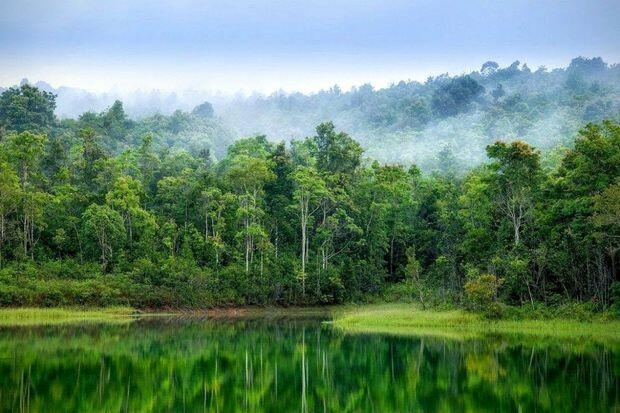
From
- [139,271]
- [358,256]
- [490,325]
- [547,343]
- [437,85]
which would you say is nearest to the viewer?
[547,343]

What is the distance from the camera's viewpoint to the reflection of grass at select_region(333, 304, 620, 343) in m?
32.4

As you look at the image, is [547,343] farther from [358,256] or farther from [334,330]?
[358,256]

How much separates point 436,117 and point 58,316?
291ft

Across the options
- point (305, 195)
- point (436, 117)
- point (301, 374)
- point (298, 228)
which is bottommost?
point (301, 374)

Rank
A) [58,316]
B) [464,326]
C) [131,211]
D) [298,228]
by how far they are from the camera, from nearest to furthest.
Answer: [464,326], [58,316], [131,211], [298,228]

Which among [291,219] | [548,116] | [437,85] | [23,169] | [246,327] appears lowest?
[246,327]

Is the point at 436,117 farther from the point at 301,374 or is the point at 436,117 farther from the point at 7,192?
the point at 301,374

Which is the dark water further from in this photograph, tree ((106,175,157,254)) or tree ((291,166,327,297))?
tree ((291,166,327,297))

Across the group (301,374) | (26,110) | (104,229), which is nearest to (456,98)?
(26,110)

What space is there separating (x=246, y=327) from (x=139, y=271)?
45.1ft

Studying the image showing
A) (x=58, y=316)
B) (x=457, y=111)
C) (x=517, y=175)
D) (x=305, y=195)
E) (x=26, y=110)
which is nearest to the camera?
(x=517, y=175)

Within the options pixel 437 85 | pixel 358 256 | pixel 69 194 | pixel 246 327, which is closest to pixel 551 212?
pixel 246 327

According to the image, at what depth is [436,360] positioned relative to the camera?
24.6 m

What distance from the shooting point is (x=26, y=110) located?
8169 cm
